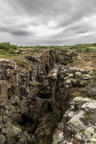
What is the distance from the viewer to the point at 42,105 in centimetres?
3347

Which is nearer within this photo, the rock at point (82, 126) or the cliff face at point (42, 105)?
the rock at point (82, 126)

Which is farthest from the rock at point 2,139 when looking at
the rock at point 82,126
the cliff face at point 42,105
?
the rock at point 82,126

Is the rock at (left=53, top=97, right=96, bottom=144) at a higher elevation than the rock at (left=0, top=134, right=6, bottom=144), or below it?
higher

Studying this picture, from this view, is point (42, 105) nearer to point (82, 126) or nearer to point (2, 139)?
point (2, 139)

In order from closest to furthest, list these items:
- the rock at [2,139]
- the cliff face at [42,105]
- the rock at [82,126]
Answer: the rock at [82,126], the cliff face at [42,105], the rock at [2,139]

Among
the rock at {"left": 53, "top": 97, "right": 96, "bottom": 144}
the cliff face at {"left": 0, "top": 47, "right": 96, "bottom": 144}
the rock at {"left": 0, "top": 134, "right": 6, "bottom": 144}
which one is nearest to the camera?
the rock at {"left": 53, "top": 97, "right": 96, "bottom": 144}

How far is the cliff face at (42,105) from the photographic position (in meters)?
10.7

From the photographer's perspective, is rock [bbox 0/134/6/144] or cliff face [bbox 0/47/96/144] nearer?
cliff face [bbox 0/47/96/144]

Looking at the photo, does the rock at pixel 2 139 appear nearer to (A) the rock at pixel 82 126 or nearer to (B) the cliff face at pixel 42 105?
(B) the cliff face at pixel 42 105

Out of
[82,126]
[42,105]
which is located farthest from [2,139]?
[42,105]

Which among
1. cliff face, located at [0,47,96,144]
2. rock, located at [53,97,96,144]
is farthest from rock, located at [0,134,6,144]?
rock, located at [53,97,96,144]

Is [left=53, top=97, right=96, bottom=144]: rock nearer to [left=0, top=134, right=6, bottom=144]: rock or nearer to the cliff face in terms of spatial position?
the cliff face

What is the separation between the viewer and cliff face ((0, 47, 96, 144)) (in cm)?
1072

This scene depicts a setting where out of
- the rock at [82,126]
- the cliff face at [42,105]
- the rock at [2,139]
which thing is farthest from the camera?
the rock at [2,139]
